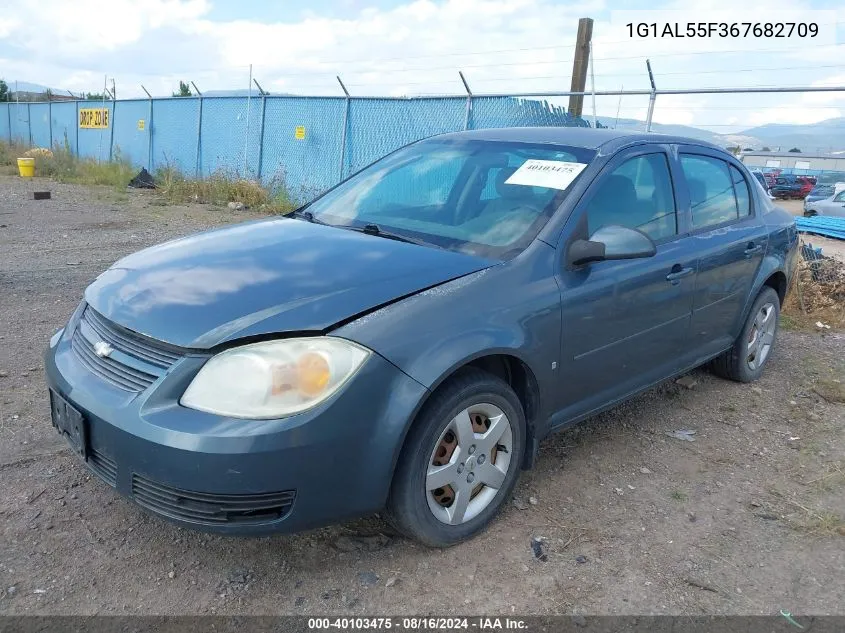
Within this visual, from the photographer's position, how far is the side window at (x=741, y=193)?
173 inches

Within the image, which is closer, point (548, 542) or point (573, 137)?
point (548, 542)

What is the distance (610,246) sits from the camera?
118 inches

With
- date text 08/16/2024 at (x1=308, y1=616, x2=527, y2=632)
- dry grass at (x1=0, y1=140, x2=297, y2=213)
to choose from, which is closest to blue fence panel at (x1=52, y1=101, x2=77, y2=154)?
dry grass at (x1=0, y1=140, x2=297, y2=213)

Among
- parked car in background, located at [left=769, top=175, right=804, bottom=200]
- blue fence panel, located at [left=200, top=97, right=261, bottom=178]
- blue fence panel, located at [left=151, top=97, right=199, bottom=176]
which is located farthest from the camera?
parked car in background, located at [left=769, top=175, right=804, bottom=200]

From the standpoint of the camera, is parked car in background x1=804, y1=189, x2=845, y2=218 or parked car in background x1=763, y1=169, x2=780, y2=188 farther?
parked car in background x1=763, y1=169, x2=780, y2=188

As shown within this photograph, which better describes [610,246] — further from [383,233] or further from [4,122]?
[4,122]

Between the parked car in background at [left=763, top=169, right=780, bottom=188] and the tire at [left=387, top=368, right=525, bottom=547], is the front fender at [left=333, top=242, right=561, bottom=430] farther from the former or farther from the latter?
the parked car in background at [left=763, top=169, right=780, bottom=188]

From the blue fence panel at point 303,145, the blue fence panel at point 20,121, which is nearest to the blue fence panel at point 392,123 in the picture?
the blue fence panel at point 303,145

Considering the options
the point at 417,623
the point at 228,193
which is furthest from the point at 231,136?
the point at 417,623

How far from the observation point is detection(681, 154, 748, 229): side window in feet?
13.0

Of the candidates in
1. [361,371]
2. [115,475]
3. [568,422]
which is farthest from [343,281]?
[568,422]

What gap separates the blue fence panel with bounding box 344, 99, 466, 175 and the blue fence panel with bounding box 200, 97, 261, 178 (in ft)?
11.5

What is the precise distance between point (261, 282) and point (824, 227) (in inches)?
481

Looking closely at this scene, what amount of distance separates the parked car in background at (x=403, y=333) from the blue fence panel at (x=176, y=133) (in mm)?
15378
